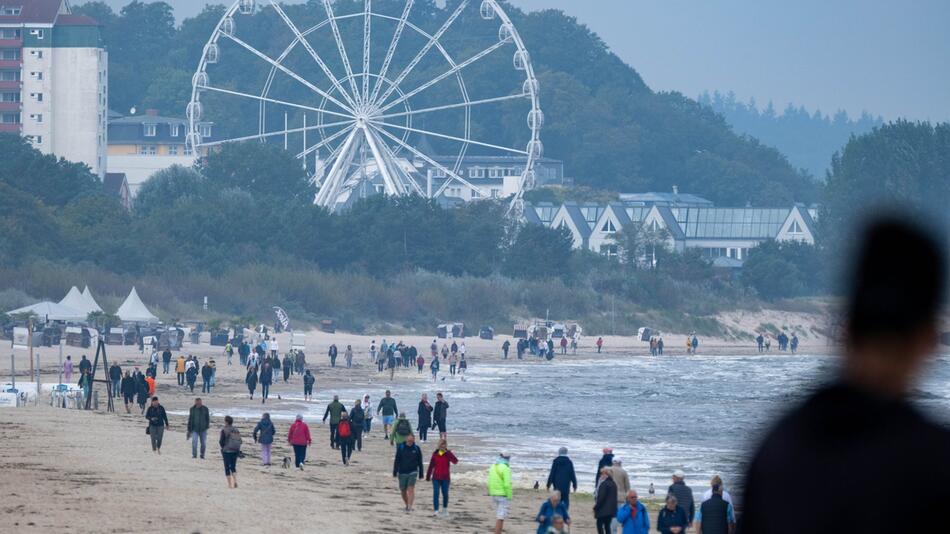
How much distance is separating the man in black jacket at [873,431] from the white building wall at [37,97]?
10737 centimetres

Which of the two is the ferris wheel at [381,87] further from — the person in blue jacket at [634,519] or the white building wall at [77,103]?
the person in blue jacket at [634,519]

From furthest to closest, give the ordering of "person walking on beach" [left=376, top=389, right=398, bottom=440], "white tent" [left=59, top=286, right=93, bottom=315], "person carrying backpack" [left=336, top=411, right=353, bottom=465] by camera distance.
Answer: "white tent" [left=59, top=286, right=93, bottom=315] < "person walking on beach" [left=376, top=389, right=398, bottom=440] < "person carrying backpack" [left=336, top=411, right=353, bottom=465]

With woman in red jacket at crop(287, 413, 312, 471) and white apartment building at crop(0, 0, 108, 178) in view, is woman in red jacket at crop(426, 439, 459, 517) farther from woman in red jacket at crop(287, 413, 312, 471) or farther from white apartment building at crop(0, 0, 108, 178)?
white apartment building at crop(0, 0, 108, 178)

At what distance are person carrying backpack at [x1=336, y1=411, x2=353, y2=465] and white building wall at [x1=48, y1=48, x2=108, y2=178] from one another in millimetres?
86093

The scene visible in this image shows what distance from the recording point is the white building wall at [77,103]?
349 feet

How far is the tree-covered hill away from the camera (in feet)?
468

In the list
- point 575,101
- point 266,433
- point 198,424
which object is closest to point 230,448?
point 266,433

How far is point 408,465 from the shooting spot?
17.3m

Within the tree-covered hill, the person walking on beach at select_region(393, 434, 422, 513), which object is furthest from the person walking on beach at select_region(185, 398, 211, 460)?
the tree-covered hill

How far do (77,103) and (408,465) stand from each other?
9402cm

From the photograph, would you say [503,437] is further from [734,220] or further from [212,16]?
[212,16]

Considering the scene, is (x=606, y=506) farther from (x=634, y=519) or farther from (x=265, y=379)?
(x=265, y=379)

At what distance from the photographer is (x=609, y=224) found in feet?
362

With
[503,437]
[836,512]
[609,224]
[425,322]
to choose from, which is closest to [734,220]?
[609,224]
